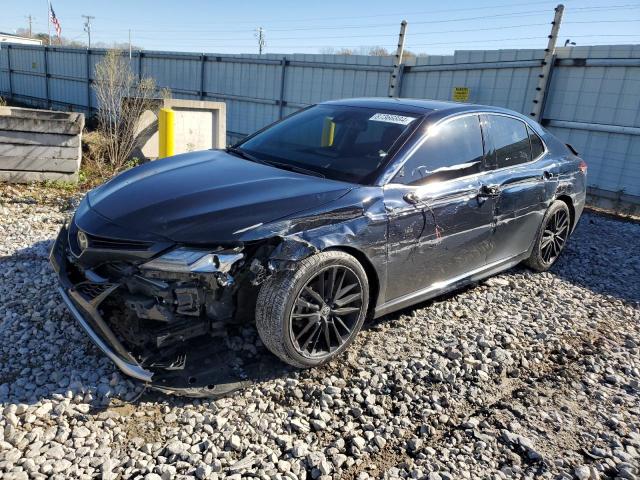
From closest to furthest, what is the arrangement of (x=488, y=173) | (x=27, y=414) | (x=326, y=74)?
1. (x=27, y=414)
2. (x=488, y=173)
3. (x=326, y=74)

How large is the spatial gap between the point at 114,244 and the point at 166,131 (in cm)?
431

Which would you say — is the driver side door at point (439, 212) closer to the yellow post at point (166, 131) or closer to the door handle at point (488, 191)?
the door handle at point (488, 191)

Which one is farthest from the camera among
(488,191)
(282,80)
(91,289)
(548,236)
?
(282,80)

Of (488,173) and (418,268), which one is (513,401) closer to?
(418,268)

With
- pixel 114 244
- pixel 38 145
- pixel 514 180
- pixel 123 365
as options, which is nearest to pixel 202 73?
pixel 38 145

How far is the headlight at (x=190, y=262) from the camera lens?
2.53m

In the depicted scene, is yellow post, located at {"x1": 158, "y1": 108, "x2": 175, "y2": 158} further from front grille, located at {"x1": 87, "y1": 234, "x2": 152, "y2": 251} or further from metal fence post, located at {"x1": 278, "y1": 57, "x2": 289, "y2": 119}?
metal fence post, located at {"x1": 278, "y1": 57, "x2": 289, "y2": 119}

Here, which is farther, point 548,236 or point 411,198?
point 548,236

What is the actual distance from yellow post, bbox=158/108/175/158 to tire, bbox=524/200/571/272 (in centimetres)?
470

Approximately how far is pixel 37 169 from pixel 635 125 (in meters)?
9.13

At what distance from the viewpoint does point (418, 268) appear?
134 inches

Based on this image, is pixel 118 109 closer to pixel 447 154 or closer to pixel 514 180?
pixel 447 154

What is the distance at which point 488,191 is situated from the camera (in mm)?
3807

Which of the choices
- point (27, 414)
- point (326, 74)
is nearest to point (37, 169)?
point (27, 414)
